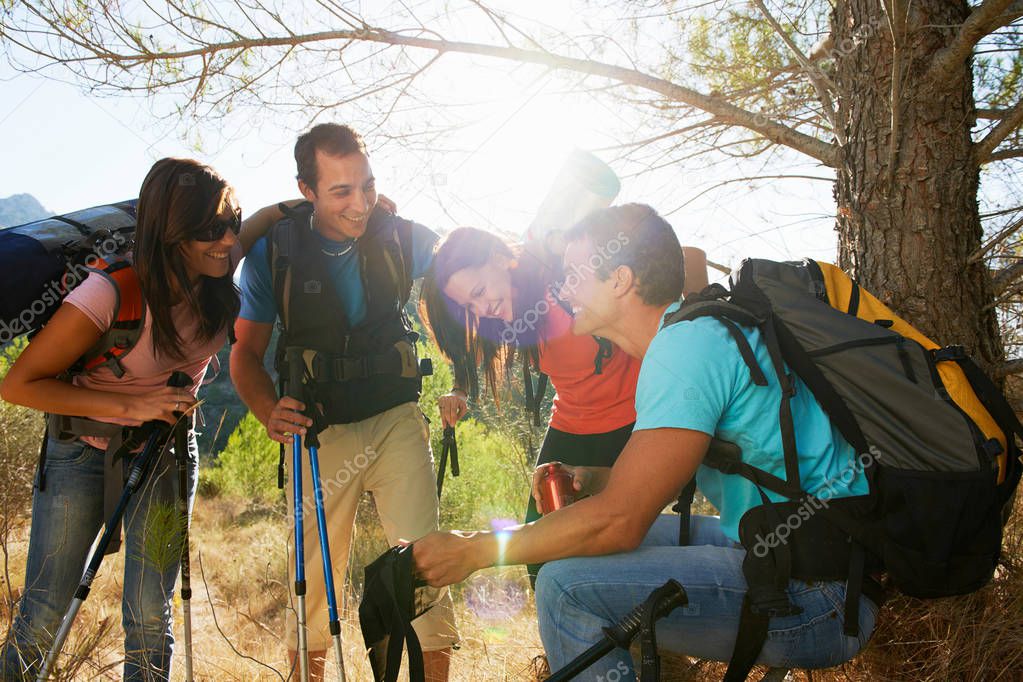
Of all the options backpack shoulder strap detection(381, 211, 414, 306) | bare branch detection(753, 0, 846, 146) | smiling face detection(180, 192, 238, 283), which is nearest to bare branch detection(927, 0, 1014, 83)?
bare branch detection(753, 0, 846, 146)

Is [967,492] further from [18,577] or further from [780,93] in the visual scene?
[18,577]

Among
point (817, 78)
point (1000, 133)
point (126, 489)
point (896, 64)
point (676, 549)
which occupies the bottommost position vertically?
point (676, 549)

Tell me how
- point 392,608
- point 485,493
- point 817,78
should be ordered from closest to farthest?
1. point 392,608
2. point 817,78
3. point 485,493

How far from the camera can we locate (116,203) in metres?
2.31

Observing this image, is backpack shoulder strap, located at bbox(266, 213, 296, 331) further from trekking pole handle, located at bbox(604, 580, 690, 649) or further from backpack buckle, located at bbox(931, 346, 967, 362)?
backpack buckle, located at bbox(931, 346, 967, 362)

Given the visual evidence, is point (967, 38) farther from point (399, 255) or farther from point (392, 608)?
point (392, 608)

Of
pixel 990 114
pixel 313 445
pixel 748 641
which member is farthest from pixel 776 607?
pixel 990 114

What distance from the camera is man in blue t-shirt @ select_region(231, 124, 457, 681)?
8.29 ft

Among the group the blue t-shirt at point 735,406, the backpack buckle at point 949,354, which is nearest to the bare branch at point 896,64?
the backpack buckle at point 949,354

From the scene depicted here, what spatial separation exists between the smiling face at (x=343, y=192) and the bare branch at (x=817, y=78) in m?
1.71

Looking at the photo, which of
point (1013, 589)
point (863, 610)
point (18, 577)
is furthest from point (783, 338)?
point (18, 577)

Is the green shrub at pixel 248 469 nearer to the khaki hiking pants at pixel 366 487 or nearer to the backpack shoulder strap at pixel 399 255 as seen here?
the khaki hiking pants at pixel 366 487

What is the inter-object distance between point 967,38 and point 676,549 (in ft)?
6.60

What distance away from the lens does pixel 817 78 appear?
3.06m
